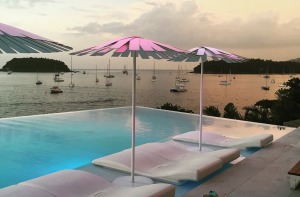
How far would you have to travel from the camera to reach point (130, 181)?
16.0ft

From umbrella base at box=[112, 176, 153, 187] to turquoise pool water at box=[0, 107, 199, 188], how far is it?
4.81 feet

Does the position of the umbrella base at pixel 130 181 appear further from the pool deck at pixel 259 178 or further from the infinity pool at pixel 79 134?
the infinity pool at pixel 79 134

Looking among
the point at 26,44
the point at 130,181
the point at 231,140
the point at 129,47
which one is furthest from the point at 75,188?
the point at 231,140

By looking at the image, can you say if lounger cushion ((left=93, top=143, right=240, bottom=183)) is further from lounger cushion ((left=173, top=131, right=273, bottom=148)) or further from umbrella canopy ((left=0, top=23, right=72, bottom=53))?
umbrella canopy ((left=0, top=23, right=72, bottom=53))

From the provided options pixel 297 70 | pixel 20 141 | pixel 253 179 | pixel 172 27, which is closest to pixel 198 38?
pixel 172 27

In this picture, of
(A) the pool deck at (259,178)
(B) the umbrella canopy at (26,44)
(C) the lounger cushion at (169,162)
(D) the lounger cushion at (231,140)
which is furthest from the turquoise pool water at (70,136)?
(B) the umbrella canopy at (26,44)

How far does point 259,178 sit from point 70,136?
16.8 ft

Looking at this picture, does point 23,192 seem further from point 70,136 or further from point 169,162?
point 70,136

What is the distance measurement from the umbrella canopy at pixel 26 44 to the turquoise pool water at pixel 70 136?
2948 millimetres

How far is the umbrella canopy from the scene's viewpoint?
2680mm

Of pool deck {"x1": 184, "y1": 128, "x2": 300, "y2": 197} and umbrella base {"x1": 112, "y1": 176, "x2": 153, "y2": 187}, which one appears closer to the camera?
pool deck {"x1": 184, "y1": 128, "x2": 300, "y2": 197}

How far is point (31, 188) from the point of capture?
3768 millimetres

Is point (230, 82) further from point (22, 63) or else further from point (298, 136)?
point (298, 136)

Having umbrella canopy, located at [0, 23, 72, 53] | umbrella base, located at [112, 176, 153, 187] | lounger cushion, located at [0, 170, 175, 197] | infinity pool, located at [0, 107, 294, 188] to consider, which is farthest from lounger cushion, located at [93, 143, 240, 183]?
umbrella canopy, located at [0, 23, 72, 53]
